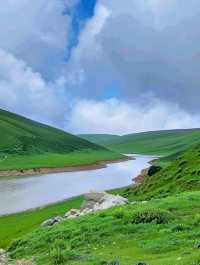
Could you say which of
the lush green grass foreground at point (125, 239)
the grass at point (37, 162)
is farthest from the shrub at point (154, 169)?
the grass at point (37, 162)

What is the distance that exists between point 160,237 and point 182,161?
1863 centimetres

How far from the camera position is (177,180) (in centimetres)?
2436

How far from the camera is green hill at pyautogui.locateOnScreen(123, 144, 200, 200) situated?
2216 centimetres

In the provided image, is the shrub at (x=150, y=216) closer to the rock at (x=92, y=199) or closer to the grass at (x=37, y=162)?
the rock at (x=92, y=199)

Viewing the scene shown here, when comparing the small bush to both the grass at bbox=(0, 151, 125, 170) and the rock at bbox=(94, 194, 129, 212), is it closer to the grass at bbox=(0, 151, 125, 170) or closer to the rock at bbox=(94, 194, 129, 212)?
the rock at bbox=(94, 194, 129, 212)

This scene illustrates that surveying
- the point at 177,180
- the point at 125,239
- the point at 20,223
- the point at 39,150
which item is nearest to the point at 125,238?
the point at 125,239

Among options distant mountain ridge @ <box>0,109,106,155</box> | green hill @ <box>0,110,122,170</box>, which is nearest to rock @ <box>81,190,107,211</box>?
green hill @ <box>0,110,122,170</box>

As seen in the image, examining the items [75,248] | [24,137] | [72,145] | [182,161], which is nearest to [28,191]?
[182,161]

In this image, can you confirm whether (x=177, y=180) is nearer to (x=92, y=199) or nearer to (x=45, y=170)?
(x=92, y=199)

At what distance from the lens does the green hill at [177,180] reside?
872 inches

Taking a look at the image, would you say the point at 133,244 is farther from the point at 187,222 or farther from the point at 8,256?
the point at 8,256

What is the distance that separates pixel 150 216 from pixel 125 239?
210 cm

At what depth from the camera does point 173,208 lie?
48.0 ft

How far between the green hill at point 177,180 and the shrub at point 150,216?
9.20 meters
